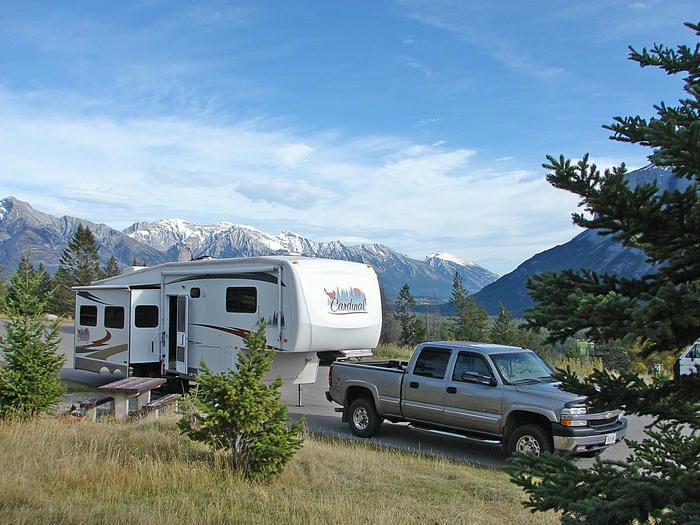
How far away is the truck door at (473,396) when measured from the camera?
9.65m

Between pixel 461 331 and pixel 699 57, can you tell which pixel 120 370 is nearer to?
pixel 699 57

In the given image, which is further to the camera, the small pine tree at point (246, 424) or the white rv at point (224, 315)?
the white rv at point (224, 315)

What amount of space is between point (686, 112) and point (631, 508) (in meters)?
1.83

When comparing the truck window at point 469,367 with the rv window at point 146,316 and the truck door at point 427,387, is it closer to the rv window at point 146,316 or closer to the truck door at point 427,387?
the truck door at point 427,387

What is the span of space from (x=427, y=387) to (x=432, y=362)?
457 mm

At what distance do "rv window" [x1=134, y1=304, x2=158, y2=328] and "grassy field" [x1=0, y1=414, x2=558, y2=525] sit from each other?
669 centimetres

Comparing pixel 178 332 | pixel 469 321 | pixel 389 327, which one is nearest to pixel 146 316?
pixel 178 332

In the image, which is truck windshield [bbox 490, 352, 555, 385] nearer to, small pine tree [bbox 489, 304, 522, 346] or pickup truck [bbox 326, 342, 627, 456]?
pickup truck [bbox 326, 342, 627, 456]

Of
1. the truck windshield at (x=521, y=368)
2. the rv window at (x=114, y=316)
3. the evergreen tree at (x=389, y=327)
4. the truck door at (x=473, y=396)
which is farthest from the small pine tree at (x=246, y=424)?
the evergreen tree at (x=389, y=327)

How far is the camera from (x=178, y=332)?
15266mm

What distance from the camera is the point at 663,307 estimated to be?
250 centimetres

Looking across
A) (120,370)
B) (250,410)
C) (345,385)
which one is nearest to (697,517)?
(250,410)

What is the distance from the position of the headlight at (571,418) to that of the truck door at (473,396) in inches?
38.7

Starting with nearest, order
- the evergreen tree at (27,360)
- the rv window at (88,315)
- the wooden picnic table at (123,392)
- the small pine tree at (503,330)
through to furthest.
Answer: the evergreen tree at (27,360), the wooden picnic table at (123,392), the rv window at (88,315), the small pine tree at (503,330)
